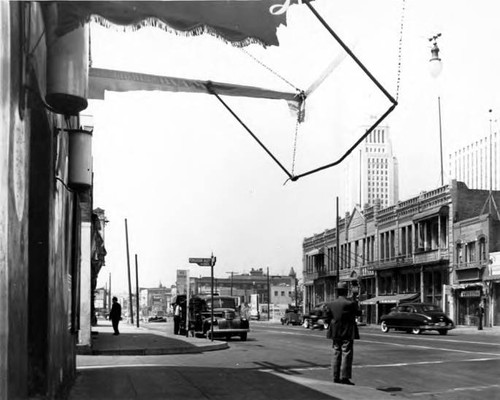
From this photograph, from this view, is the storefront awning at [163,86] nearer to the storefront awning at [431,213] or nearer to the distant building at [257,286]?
the storefront awning at [431,213]

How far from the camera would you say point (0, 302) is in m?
3.95

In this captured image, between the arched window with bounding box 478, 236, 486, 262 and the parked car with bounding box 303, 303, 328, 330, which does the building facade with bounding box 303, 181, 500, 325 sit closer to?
the arched window with bounding box 478, 236, 486, 262

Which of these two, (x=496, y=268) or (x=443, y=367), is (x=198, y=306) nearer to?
(x=443, y=367)

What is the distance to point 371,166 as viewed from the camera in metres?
7.74

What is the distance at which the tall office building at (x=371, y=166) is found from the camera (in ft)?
21.4

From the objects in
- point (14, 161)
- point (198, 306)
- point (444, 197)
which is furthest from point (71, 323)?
point (444, 197)

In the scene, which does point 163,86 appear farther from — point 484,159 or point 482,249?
point 482,249

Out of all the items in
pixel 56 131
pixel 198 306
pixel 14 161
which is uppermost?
pixel 56 131

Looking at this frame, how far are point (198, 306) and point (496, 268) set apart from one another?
2462cm

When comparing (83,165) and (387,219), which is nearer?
(83,165)

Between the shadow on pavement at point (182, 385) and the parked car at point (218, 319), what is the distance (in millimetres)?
12716

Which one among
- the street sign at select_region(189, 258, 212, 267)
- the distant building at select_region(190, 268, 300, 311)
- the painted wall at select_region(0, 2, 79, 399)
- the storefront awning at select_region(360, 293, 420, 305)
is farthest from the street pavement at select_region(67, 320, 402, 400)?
the distant building at select_region(190, 268, 300, 311)

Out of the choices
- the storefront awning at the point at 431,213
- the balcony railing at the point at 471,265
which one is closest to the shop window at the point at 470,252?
the balcony railing at the point at 471,265

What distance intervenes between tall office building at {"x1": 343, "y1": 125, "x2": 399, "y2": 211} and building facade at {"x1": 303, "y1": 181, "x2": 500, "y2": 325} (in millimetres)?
28462
